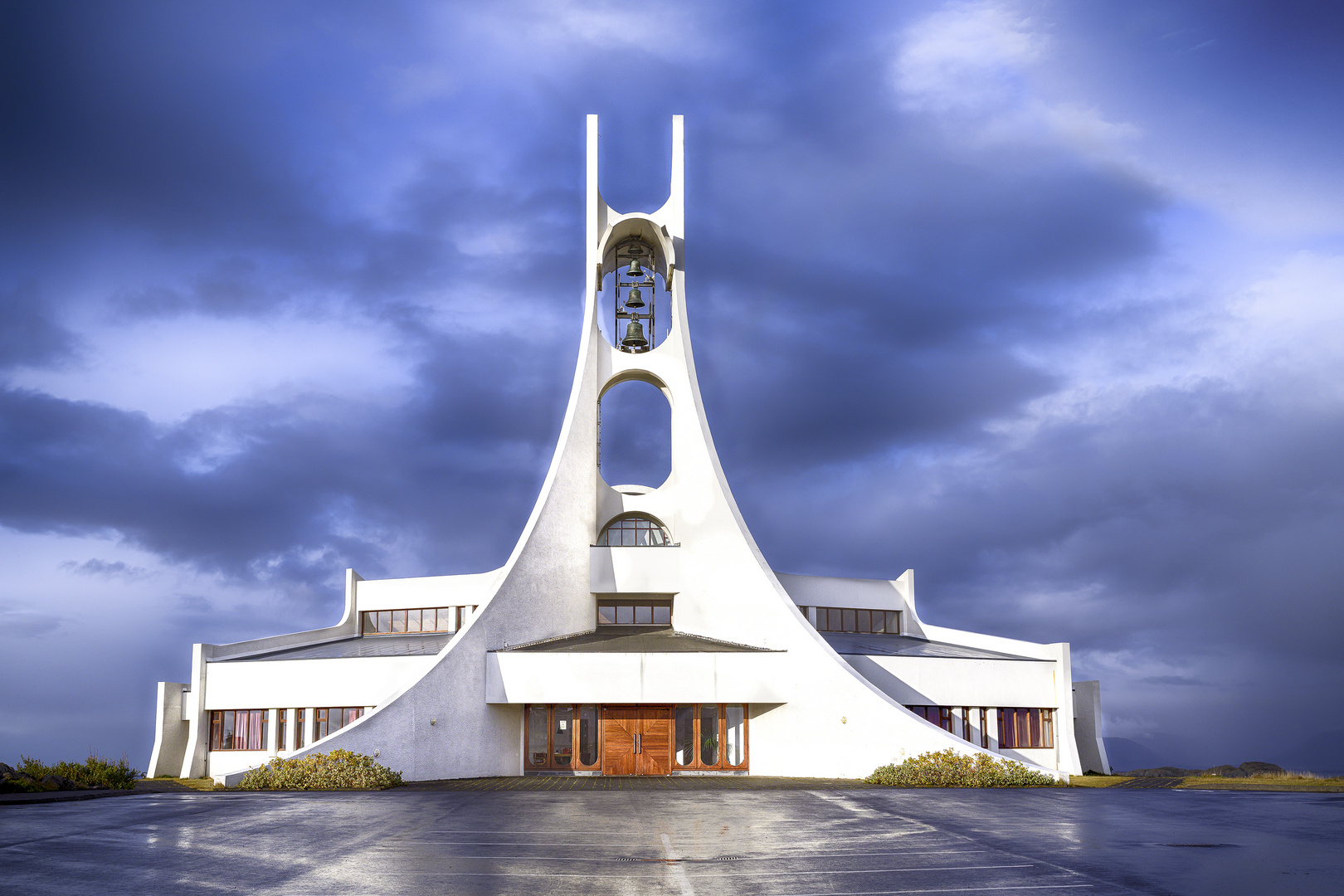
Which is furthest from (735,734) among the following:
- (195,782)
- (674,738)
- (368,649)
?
(195,782)

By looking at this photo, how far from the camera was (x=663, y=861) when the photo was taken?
1006cm

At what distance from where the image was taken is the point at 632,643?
27.5 meters

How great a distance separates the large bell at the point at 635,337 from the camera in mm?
31359

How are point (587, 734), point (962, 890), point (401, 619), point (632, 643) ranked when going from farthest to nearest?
1. point (401, 619)
2. point (632, 643)
3. point (587, 734)
4. point (962, 890)

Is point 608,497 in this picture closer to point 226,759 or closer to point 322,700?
point 322,700

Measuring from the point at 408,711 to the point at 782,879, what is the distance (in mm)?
15551

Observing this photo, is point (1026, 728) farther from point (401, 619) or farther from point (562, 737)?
point (401, 619)

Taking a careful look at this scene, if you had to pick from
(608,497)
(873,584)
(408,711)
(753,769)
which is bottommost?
(753,769)

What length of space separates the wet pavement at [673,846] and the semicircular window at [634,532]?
14.2 metres

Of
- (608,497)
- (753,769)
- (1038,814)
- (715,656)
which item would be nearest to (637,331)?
(608,497)

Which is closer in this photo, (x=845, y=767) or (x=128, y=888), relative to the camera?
(x=128, y=888)

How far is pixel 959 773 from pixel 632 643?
9204 mm

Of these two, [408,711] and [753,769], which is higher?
[408,711]

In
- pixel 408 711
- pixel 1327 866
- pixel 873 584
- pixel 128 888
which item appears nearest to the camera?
pixel 128 888
